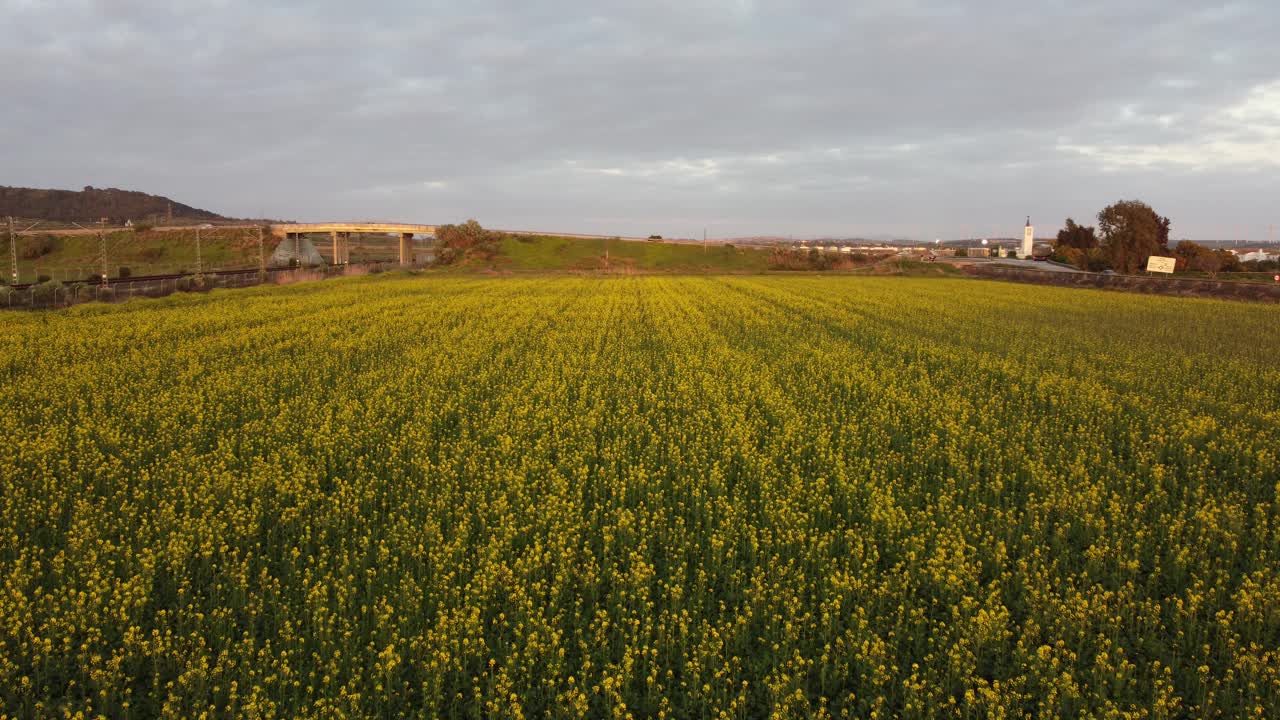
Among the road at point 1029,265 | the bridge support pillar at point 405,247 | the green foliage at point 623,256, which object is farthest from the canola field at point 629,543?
the bridge support pillar at point 405,247

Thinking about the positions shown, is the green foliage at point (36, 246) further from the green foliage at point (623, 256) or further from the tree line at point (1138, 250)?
the tree line at point (1138, 250)

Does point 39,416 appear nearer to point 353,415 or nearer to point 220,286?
point 353,415

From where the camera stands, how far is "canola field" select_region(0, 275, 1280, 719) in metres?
5.41

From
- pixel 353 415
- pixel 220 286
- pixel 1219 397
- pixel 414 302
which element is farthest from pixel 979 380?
pixel 220 286

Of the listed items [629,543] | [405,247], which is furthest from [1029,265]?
[629,543]

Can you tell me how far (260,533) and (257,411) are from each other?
6146 millimetres

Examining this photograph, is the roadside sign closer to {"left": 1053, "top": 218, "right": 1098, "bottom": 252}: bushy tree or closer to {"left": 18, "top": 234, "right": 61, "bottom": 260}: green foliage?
{"left": 1053, "top": 218, "right": 1098, "bottom": 252}: bushy tree

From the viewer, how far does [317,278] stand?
58281 millimetres

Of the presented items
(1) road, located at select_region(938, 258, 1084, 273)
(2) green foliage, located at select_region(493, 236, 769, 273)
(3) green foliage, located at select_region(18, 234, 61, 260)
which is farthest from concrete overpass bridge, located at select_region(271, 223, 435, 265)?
(1) road, located at select_region(938, 258, 1084, 273)

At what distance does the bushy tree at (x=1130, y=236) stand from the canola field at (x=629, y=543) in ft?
233

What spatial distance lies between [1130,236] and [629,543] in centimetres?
9024

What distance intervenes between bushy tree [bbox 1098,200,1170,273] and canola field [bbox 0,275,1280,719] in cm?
7106

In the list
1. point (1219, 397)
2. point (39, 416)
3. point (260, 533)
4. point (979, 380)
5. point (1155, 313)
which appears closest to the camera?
point (260, 533)

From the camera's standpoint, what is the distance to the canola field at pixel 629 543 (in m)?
5.41
